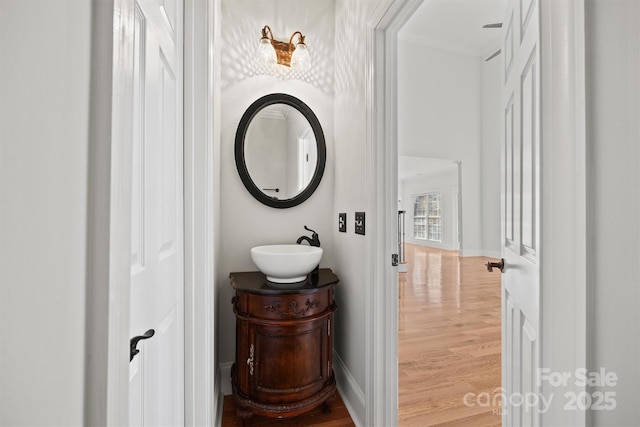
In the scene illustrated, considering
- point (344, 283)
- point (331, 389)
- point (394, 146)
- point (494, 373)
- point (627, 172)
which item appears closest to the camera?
point (627, 172)

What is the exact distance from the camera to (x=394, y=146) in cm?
151

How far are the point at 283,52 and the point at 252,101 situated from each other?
39cm

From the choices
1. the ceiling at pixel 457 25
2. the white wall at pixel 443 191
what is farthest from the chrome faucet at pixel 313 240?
the white wall at pixel 443 191

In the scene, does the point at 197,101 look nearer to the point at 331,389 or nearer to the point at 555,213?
the point at 555,213

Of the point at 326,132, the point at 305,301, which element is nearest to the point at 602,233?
the point at 305,301

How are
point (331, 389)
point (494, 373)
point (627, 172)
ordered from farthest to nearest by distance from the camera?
point (494, 373)
point (331, 389)
point (627, 172)

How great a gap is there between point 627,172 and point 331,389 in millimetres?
1639

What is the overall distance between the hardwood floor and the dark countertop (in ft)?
2.88

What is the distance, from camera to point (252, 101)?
6.74 feet

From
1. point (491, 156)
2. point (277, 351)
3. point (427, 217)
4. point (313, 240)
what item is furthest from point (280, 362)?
point (427, 217)

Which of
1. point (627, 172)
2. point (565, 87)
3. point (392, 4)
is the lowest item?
point (627, 172)

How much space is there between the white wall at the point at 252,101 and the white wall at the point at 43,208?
168 cm

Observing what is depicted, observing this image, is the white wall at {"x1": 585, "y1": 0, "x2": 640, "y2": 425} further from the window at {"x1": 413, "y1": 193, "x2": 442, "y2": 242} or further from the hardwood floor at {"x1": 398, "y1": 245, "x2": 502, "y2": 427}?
the window at {"x1": 413, "y1": 193, "x2": 442, "y2": 242}

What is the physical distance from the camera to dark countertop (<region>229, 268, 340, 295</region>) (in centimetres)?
156
